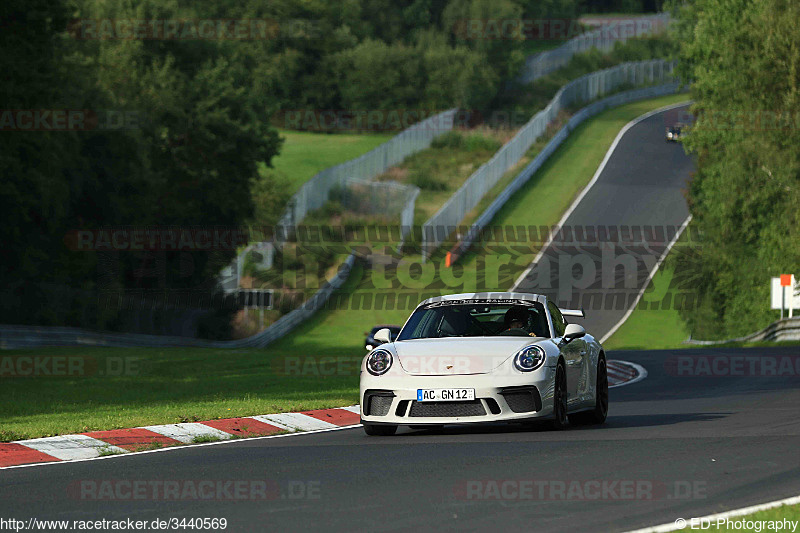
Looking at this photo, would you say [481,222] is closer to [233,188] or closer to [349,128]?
[233,188]

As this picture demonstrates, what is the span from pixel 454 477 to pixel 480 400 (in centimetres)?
301

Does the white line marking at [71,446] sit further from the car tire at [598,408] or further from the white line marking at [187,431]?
the car tire at [598,408]

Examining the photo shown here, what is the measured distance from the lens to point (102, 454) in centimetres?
1217

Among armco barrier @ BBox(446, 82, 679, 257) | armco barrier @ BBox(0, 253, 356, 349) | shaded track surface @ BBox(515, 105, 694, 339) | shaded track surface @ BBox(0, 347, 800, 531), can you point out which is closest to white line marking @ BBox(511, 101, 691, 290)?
shaded track surface @ BBox(515, 105, 694, 339)

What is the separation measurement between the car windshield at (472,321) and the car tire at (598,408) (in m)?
1.12

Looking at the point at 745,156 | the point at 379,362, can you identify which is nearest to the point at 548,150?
the point at 745,156

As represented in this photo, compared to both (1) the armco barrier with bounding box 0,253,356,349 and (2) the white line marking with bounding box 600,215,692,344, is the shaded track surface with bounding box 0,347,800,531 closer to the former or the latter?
(1) the armco barrier with bounding box 0,253,356,349

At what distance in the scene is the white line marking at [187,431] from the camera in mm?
13547

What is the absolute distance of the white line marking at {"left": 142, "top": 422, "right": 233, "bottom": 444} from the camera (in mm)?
13547

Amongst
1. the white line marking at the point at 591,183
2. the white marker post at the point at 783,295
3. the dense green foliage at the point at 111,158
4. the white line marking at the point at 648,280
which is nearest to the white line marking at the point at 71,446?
the dense green foliage at the point at 111,158

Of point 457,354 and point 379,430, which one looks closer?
point 457,354

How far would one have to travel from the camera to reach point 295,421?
50.8 feet

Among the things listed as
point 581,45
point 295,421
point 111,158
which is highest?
point 581,45

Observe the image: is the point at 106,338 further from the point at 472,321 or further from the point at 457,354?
the point at 457,354
